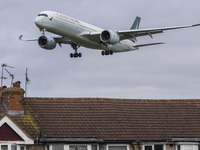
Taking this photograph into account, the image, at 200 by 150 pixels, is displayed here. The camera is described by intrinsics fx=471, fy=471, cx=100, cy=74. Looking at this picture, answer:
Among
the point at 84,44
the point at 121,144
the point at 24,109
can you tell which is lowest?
the point at 121,144

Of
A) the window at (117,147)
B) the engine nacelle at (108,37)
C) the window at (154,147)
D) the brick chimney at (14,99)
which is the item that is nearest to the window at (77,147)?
the window at (117,147)

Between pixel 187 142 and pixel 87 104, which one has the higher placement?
pixel 87 104

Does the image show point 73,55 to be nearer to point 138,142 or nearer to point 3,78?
point 3,78

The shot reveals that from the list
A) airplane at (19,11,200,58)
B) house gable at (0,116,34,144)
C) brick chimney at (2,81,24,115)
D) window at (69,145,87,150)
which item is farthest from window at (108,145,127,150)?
airplane at (19,11,200,58)

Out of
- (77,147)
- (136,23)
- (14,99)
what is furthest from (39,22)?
(136,23)

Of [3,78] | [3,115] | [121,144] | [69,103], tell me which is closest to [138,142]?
[121,144]

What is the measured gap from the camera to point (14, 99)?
102 ft

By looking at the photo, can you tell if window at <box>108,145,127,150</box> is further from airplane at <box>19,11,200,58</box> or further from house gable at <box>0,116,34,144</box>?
airplane at <box>19,11,200,58</box>

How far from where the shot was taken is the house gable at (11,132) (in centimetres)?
2873

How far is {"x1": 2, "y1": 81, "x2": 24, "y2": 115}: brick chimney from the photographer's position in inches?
1205

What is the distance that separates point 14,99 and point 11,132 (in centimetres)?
278

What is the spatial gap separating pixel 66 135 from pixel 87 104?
14.5 feet

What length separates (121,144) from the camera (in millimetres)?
30250

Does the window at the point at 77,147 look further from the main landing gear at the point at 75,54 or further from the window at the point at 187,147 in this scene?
the main landing gear at the point at 75,54
